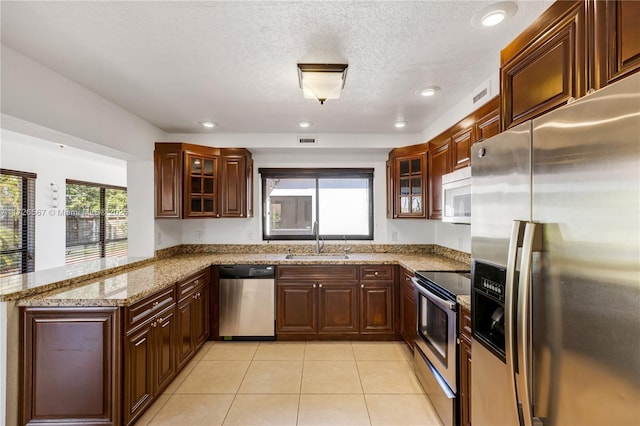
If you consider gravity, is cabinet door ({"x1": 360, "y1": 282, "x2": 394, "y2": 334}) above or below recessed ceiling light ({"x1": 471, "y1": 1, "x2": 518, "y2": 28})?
below

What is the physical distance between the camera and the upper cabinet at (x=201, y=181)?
3.39 metres

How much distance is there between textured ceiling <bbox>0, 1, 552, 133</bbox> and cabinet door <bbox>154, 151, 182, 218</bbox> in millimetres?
710

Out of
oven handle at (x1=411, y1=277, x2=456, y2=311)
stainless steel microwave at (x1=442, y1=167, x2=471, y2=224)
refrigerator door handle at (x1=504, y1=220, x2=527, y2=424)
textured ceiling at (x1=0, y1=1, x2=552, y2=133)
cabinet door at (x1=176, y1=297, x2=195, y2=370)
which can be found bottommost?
cabinet door at (x1=176, y1=297, x2=195, y2=370)

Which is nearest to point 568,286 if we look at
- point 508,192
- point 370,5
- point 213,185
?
point 508,192

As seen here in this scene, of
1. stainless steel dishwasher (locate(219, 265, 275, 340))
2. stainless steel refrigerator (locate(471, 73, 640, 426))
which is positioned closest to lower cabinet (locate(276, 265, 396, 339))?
stainless steel dishwasher (locate(219, 265, 275, 340))

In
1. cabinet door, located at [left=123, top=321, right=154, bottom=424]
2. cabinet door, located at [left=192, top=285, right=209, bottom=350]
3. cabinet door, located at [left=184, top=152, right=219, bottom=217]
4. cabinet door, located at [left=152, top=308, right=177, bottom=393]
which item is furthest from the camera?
cabinet door, located at [left=184, top=152, right=219, bottom=217]

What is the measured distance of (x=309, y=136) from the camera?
3.73 m

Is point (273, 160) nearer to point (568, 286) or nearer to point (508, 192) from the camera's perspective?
point (508, 192)

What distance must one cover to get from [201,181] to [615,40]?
140 inches

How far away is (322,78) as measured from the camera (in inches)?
80.4

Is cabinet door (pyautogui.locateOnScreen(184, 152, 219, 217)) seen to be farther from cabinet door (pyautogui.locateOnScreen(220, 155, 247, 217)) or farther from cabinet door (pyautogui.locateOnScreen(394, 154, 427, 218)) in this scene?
cabinet door (pyautogui.locateOnScreen(394, 154, 427, 218))

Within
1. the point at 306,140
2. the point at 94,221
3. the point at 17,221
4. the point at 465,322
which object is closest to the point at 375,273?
the point at 465,322

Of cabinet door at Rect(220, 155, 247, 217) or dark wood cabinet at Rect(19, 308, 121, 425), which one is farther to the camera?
cabinet door at Rect(220, 155, 247, 217)

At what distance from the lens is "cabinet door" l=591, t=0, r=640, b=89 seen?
815mm
